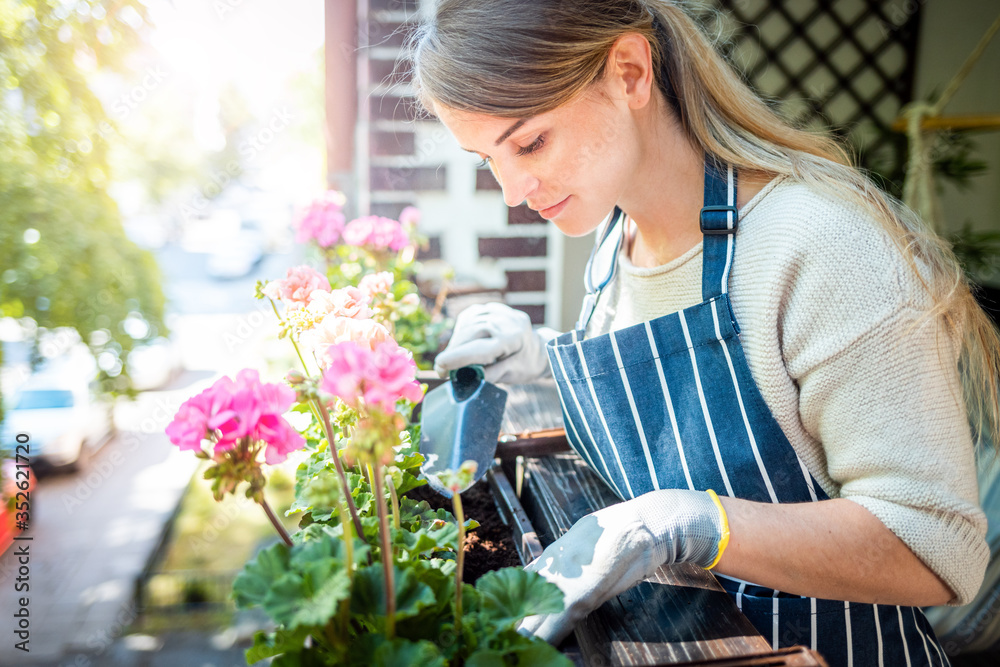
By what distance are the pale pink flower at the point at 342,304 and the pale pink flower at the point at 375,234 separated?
115cm

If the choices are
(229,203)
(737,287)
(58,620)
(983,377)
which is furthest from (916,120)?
(229,203)

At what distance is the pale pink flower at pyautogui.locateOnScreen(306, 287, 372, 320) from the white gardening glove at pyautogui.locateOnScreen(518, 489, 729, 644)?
304mm

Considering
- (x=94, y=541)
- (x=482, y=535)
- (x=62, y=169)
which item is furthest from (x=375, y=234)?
(x=94, y=541)

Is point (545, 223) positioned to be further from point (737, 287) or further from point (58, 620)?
point (58, 620)

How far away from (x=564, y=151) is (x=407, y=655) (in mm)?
585

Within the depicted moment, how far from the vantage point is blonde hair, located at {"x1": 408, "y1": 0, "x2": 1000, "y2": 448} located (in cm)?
74

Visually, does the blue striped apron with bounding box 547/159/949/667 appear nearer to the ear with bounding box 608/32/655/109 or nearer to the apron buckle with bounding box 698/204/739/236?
the apron buckle with bounding box 698/204/739/236

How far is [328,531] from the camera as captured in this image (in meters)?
0.56

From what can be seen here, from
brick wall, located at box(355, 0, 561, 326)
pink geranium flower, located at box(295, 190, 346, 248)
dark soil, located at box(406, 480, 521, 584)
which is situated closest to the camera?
dark soil, located at box(406, 480, 521, 584)

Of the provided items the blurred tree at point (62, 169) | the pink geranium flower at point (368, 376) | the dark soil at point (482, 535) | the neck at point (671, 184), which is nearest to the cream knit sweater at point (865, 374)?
the neck at point (671, 184)

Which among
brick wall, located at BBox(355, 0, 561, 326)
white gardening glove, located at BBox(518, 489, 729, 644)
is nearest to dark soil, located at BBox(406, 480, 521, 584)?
white gardening glove, located at BBox(518, 489, 729, 644)

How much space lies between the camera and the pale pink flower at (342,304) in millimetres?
657

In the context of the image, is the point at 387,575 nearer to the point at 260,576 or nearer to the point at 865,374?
the point at 260,576

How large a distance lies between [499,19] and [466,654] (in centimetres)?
67
